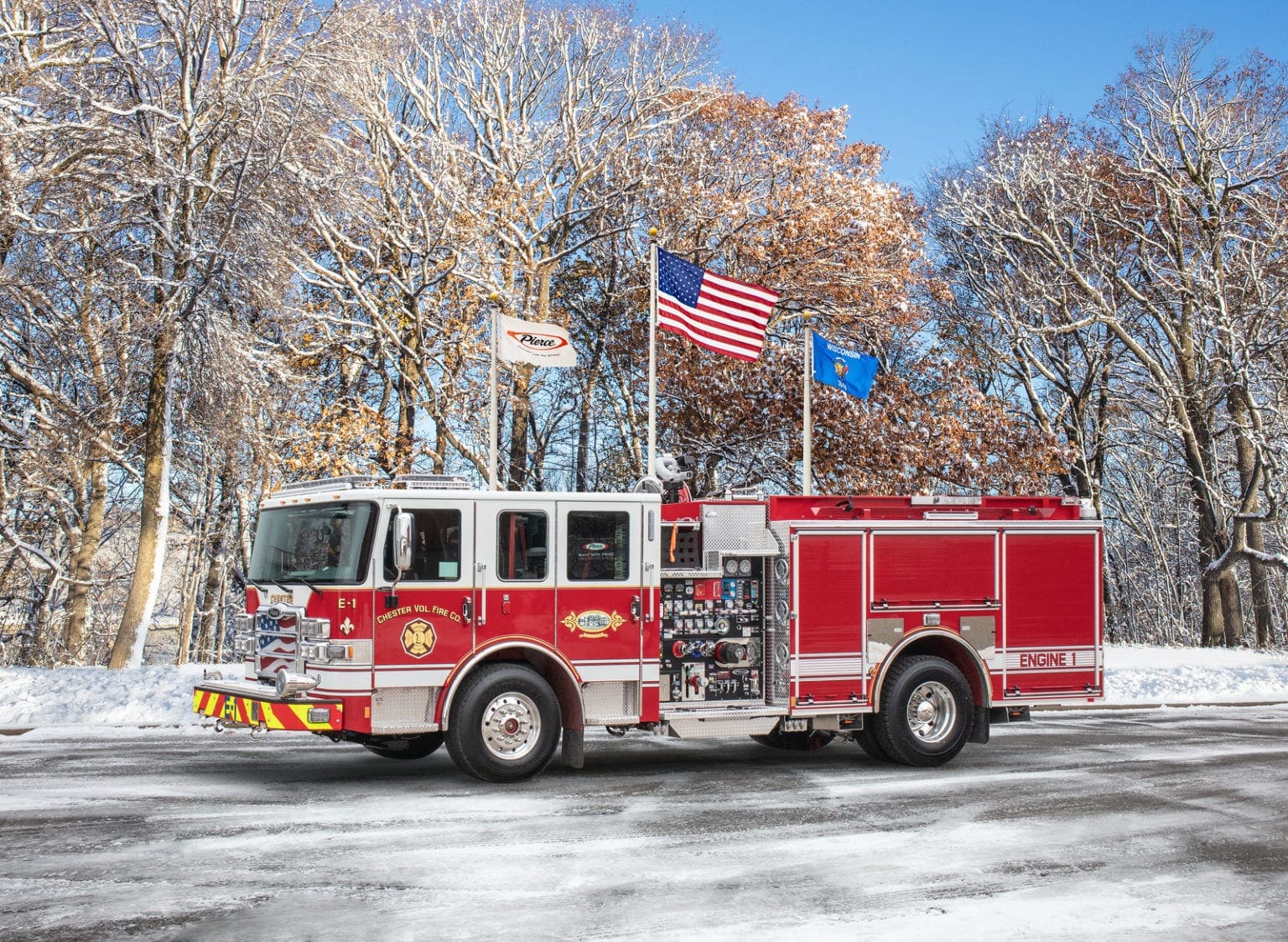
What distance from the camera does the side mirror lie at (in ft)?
32.1

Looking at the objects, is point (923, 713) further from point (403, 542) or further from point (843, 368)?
point (843, 368)

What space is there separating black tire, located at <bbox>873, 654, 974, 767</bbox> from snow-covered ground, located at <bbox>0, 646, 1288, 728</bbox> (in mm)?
7990

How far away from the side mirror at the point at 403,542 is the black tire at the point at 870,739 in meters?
4.98

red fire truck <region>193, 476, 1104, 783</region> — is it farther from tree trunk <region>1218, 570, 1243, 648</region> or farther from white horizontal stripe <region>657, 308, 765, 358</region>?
tree trunk <region>1218, 570, 1243, 648</region>

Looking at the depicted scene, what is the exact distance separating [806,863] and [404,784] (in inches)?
167

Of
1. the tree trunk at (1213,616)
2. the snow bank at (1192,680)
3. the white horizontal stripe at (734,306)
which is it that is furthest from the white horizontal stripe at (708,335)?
the tree trunk at (1213,616)

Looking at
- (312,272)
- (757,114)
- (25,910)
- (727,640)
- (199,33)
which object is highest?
(757,114)

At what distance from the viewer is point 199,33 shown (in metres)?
20.8

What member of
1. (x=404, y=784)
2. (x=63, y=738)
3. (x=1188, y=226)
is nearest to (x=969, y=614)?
(x=404, y=784)

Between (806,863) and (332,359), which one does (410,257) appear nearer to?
(332,359)

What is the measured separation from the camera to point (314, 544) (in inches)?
411

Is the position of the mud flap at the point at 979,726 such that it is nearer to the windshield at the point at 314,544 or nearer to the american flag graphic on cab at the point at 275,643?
the windshield at the point at 314,544

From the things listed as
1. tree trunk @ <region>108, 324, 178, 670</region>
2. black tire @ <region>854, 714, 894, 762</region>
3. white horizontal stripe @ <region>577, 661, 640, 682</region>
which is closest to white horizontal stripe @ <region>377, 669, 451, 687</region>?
white horizontal stripe @ <region>577, 661, 640, 682</region>

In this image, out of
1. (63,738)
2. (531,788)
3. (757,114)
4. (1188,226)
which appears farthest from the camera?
(1188,226)
